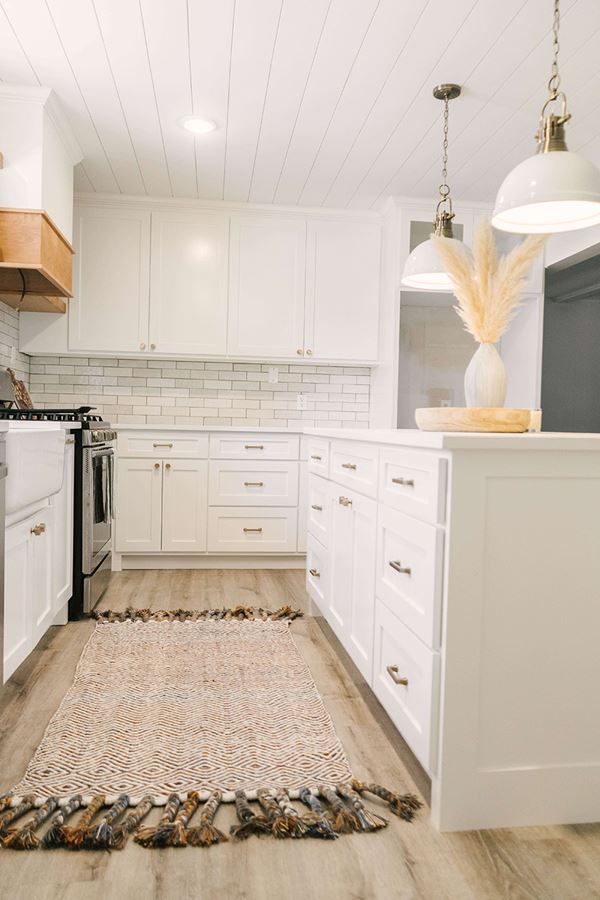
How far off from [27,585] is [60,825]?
3.10ft

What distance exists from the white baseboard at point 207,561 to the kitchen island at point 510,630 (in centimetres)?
281

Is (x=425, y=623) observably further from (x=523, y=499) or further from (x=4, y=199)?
(x=4, y=199)

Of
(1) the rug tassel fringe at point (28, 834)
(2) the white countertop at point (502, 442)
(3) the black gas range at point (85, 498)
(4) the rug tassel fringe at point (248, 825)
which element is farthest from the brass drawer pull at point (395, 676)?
(3) the black gas range at point (85, 498)

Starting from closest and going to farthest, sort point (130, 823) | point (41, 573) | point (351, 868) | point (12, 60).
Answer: point (351, 868), point (130, 823), point (41, 573), point (12, 60)

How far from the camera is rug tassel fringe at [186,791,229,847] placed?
4.72 feet

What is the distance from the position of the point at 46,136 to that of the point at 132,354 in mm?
1500

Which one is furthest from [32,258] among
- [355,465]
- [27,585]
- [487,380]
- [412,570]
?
[412,570]

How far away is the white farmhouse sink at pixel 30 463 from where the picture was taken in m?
1.94

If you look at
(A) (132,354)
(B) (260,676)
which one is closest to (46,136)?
(A) (132,354)

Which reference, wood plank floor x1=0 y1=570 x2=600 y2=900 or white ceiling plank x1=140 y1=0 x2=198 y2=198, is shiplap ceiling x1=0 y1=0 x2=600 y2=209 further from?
Answer: wood plank floor x1=0 y1=570 x2=600 y2=900

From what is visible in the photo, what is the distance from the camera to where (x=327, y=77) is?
282 centimetres

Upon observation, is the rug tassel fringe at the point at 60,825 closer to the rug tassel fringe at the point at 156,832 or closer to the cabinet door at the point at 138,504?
the rug tassel fringe at the point at 156,832

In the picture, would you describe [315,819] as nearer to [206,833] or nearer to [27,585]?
[206,833]

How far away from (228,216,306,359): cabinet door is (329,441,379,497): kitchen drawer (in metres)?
1.94
